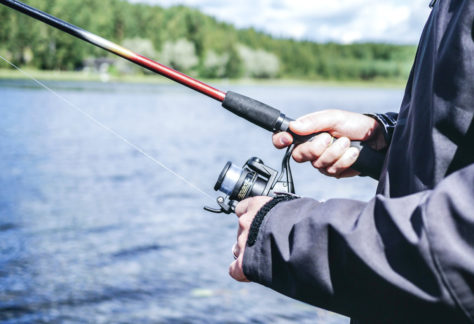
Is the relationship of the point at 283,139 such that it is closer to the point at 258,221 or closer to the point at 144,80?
the point at 258,221

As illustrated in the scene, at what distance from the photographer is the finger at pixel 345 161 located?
189 cm

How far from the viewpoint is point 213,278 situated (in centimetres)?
503

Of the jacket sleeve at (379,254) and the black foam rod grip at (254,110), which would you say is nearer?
the jacket sleeve at (379,254)

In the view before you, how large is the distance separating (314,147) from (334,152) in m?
0.08

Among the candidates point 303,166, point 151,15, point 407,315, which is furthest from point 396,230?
point 151,15

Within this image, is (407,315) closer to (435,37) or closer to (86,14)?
(435,37)

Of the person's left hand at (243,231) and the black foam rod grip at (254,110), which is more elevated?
the black foam rod grip at (254,110)

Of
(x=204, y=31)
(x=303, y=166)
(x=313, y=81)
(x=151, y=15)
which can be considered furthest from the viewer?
(x=313, y=81)

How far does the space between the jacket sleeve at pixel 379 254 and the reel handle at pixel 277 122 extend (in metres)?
0.56

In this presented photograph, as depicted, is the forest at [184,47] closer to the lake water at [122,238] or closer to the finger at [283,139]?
the lake water at [122,238]

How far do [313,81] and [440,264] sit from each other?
4031 inches

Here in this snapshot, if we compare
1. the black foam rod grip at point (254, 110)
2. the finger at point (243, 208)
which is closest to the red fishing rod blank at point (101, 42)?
the black foam rod grip at point (254, 110)

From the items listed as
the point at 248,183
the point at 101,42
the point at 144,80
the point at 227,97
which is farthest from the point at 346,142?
the point at 144,80

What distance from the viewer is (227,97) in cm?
206
